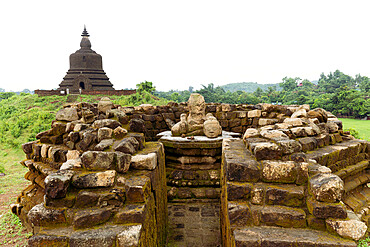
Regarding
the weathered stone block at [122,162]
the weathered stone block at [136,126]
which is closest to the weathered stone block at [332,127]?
the weathered stone block at [136,126]

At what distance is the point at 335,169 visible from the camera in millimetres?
4078

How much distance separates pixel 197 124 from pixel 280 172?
4.14m

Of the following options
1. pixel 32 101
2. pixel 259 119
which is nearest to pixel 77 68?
pixel 32 101

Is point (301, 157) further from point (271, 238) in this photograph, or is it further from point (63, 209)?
point (63, 209)

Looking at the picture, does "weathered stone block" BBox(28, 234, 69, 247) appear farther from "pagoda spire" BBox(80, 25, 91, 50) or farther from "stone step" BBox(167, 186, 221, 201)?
"pagoda spire" BBox(80, 25, 91, 50)

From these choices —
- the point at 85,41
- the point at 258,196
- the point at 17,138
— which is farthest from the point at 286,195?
the point at 85,41

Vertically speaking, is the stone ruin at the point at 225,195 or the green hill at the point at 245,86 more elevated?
the green hill at the point at 245,86

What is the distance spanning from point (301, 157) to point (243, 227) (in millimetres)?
1078

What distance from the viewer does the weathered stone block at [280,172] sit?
97.9 inches

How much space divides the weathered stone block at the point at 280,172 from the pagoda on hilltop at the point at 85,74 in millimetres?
28714

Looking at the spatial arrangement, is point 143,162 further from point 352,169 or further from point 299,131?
point 352,169

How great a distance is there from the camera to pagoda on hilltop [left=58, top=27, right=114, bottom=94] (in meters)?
28.3

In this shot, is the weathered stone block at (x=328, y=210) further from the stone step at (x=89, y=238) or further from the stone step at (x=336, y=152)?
the stone step at (x=89, y=238)

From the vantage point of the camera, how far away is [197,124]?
21.5 feet
